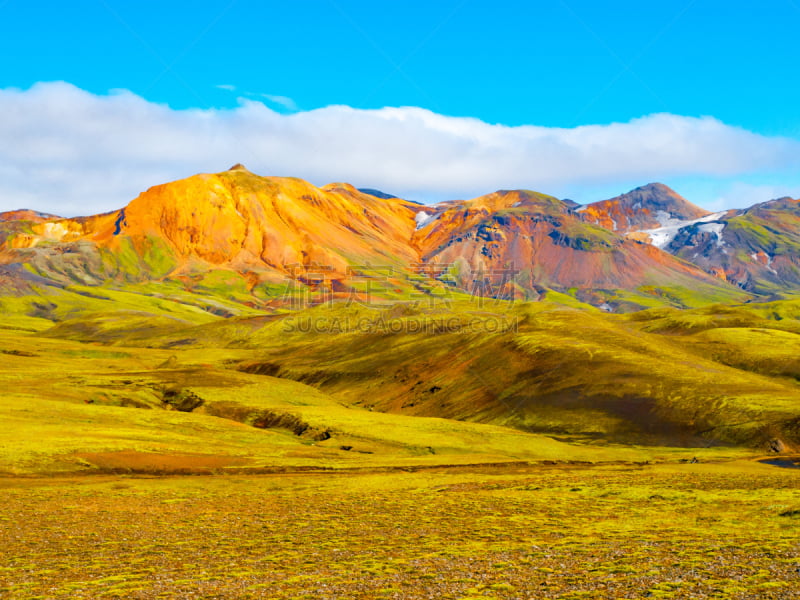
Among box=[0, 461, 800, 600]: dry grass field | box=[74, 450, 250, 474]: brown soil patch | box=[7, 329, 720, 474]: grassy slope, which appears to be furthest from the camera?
box=[7, 329, 720, 474]: grassy slope

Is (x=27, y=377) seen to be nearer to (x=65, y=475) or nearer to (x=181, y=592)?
(x=65, y=475)

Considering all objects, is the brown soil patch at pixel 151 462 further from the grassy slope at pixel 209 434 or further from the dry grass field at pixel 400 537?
the dry grass field at pixel 400 537

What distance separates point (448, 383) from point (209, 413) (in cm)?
6693

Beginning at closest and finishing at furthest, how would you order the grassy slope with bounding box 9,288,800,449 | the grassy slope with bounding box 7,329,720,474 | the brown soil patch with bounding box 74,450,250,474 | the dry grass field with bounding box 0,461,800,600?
the dry grass field with bounding box 0,461,800,600 → the brown soil patch with bounding box 74,450,250,474 → the grassy slope with bounding box 7,329,720,474 → the grassy slope with bounding box 9,288,800,449

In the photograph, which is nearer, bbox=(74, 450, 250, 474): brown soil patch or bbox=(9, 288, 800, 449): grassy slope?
bbox=(74, 450, 250, 474): brown soil patch

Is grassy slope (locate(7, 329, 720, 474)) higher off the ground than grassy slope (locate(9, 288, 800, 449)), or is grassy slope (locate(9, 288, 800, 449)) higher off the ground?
grassy slope (locate(9, 288, 800, 449))

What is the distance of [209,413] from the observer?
139500 mm

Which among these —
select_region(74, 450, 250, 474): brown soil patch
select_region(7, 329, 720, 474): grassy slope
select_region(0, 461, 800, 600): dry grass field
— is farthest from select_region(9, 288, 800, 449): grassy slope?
select_region(0, 461, 800, 600): dry grass field

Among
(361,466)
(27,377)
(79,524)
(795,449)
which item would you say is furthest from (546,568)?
(27,377)

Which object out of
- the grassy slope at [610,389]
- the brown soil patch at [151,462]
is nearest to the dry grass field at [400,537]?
the brown soil patch at [151,462]

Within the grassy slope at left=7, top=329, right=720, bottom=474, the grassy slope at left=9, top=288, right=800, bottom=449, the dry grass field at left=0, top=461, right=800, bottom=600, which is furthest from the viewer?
the grassy slope at left=9, top=288, right=800, bottom=449

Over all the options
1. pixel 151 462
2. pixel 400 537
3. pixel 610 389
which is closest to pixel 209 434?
pixel 151 462

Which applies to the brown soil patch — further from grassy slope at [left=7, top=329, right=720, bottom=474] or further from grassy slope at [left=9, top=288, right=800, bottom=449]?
grassy slope at [left=9, top=288, right=800, bottom=449]

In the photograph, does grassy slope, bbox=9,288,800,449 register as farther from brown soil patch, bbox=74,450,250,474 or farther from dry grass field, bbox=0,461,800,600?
dry grass field, bbox=0,461,800,600
